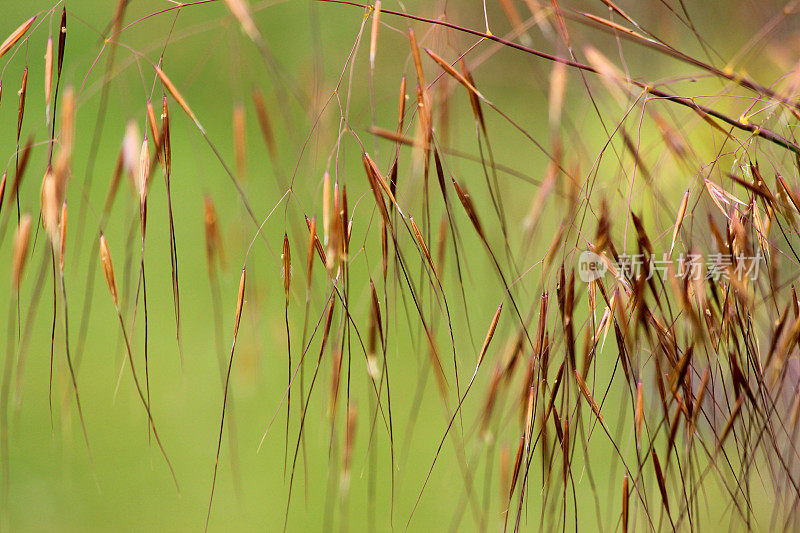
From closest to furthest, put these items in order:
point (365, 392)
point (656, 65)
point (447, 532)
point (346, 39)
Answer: point (447, 532)
point (365, 392)
point (656, 65)
point (346, 39)

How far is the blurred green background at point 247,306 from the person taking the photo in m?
0.83

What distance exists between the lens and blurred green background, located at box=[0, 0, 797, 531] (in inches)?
32.8

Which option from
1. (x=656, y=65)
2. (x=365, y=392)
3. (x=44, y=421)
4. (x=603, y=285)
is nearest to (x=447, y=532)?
(x=365, y=392)

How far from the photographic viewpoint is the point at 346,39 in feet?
3.74

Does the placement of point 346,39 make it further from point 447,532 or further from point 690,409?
point 690,409

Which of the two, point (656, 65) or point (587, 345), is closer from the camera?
point (587, 345)

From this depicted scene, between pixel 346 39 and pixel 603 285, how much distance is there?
0.97 m

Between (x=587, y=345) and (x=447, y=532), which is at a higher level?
(x=587, y=345)

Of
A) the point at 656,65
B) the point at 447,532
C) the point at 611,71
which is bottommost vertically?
the point at 447,532

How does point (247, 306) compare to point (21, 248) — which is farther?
point (247, 306)

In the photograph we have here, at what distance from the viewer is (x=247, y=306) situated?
0.74 metres

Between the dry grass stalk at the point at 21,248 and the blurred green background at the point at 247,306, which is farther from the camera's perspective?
the blurred green background at the point at 247,306

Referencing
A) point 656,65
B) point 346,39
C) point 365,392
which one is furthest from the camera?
point 346,39

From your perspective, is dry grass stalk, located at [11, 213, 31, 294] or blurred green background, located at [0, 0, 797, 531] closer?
dry grass stalk, located at [11, 213, 31, 294]
